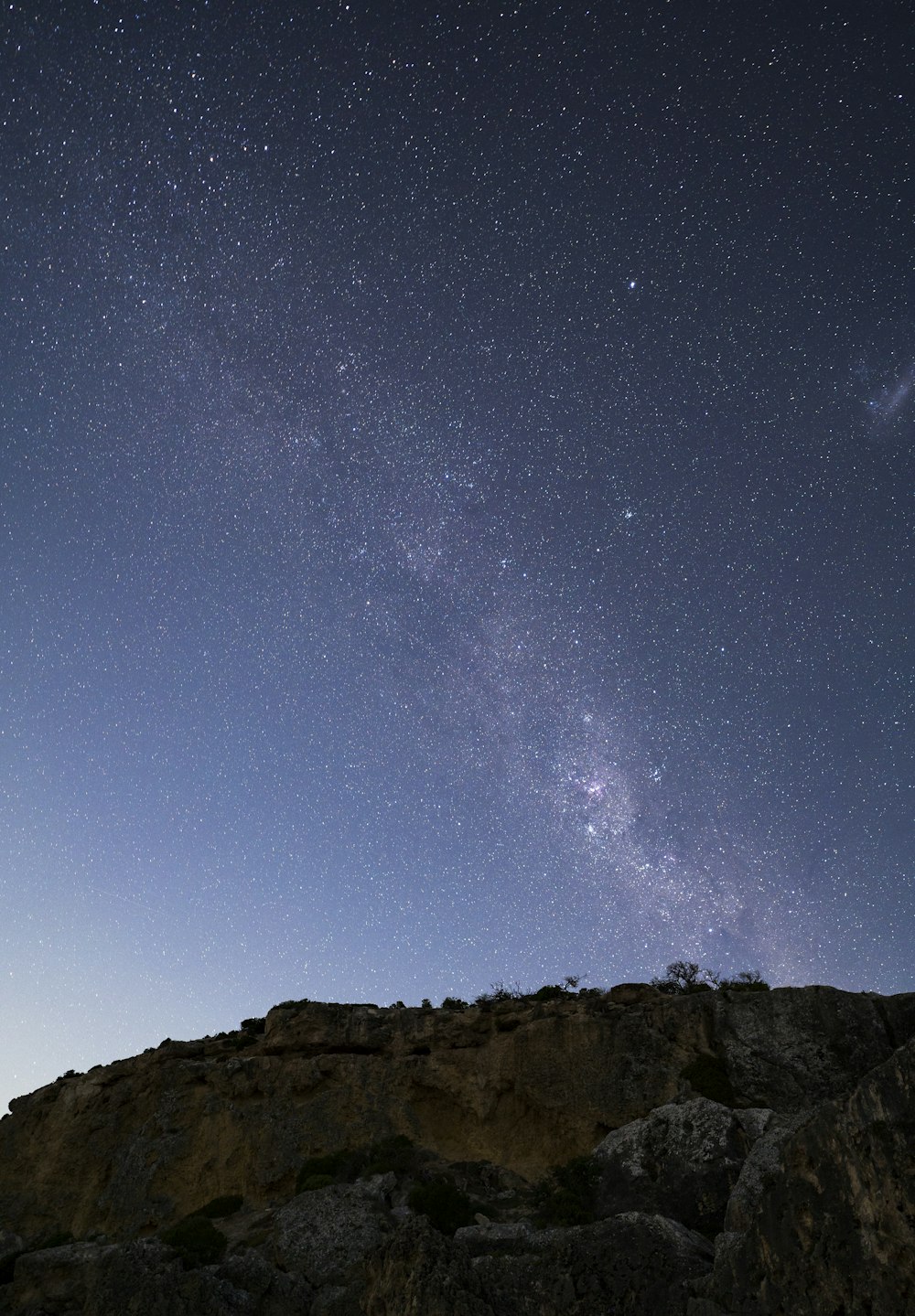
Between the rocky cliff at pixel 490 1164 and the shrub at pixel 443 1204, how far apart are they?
2.8 inches

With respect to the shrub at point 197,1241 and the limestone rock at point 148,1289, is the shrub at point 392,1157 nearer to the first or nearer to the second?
the shrub at point 197,1241

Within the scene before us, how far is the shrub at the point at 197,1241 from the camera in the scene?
76.1 feet

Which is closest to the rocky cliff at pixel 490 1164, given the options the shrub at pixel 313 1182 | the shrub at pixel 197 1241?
the shrub at pixel 197 1241

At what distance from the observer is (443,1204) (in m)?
23.6

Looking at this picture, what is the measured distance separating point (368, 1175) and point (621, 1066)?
10.3 meters

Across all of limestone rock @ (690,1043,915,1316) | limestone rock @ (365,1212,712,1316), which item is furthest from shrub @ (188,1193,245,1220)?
limestone rock @ (690,1043,915,1316)

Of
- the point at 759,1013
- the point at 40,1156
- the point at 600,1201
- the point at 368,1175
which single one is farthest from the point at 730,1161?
the point at 40,1156

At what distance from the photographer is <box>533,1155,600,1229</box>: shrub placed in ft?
71.0

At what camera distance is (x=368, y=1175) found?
27.5 meters

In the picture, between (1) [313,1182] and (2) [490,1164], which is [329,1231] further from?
(1) [313,1182]

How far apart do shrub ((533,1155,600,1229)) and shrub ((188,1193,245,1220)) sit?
13.6 m

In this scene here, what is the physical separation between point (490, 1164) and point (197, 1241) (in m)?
9.84

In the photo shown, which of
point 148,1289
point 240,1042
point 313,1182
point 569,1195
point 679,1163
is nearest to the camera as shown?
point 148,1289

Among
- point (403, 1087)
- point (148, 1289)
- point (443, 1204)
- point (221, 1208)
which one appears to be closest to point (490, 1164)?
point (443, 1204)
